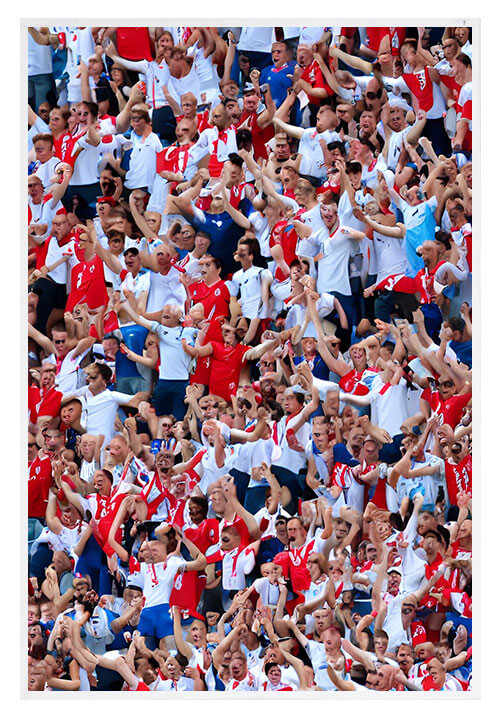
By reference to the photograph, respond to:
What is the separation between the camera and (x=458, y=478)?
653 cm

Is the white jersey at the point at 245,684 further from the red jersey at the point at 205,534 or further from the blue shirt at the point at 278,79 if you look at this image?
the blue shirt at the point at 278,79

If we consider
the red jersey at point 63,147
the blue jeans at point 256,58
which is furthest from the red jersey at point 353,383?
the red jersey at point 63,147

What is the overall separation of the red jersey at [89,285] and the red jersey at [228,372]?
69 cm

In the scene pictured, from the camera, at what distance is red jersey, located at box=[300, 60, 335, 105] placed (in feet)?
22.0

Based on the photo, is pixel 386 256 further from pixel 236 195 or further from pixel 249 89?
pixel 249 89

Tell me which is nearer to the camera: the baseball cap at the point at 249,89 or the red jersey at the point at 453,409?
the red jersey at the point at 453,409

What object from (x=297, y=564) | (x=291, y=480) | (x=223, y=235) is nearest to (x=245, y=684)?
(x=297, y=564)

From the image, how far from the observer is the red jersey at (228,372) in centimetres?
664

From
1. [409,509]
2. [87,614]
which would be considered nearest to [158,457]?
[87,614]

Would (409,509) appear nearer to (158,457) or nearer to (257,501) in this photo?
(257,501)

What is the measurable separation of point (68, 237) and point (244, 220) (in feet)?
3.08

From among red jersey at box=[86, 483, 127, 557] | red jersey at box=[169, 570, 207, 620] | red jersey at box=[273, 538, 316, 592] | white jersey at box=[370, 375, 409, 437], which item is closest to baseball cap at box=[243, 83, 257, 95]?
white jersey at box=[370, 375, 409, 437]

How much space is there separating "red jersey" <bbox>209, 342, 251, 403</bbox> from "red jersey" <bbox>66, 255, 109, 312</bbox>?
27.0 inches

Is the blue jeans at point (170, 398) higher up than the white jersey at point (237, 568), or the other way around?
the blue jeans at point (170, 398)
